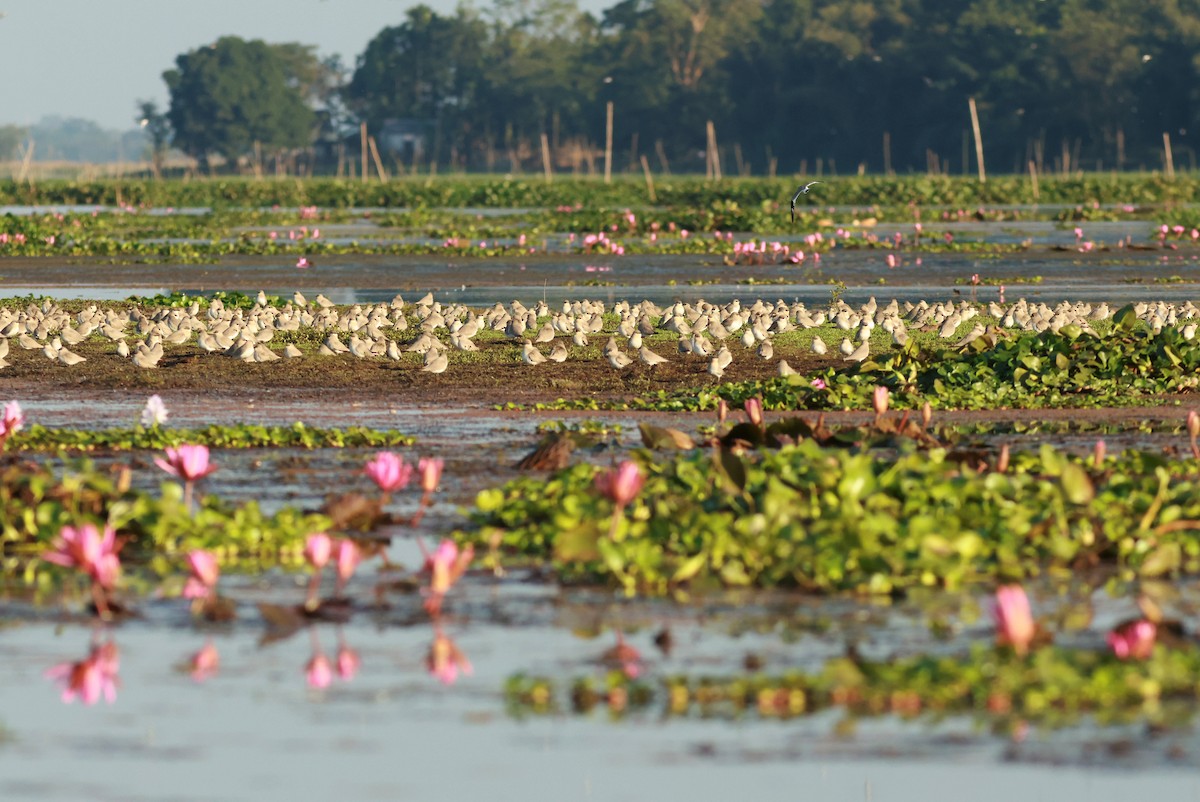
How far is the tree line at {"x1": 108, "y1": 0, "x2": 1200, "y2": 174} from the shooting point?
9731cm

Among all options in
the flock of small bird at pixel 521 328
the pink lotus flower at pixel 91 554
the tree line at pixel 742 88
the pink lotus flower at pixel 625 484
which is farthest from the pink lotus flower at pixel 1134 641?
the tree line at pixel 742 88

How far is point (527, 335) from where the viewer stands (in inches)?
810

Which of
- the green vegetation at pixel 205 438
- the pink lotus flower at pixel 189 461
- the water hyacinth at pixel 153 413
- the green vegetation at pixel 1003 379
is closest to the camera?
the pink lotus flower at pixel 189 461

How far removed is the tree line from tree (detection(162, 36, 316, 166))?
0.16 m

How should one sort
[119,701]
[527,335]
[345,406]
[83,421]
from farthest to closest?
[527,335] < [345,406] < [83,421] < [119,701]

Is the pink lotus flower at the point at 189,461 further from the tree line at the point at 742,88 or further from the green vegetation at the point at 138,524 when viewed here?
the tree line at the point at 742,88

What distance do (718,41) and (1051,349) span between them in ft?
358

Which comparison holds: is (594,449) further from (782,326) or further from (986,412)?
(782,326)

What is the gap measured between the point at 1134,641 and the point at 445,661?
237 centimetres

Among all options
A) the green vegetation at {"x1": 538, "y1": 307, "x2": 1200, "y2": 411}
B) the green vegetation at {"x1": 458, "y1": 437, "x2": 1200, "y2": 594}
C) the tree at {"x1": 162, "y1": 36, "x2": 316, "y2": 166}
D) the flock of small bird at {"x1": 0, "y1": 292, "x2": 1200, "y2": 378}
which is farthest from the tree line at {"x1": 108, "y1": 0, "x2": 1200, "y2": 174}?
the green vegetation at {"x1": 458, "y1": 437, "x2": 1200, "y2": 594}

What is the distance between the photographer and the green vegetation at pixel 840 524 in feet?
28.0

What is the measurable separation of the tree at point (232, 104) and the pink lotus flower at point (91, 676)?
13701cm

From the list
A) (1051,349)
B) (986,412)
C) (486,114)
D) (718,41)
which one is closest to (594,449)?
(986,412)

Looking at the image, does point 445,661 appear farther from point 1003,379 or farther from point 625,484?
point 1003,379
